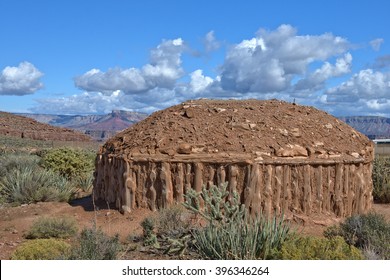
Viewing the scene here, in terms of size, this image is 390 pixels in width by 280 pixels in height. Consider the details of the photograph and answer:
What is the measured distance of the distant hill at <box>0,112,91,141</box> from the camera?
5188 centimetres

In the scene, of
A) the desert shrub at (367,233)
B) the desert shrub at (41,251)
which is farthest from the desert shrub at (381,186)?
the desert shrub at (41,251)

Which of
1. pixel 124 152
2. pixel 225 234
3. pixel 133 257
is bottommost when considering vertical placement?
pixel 133 257

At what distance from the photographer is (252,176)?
32.1 ft

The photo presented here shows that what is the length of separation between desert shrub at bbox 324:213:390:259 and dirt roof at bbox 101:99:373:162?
2165 millimetres

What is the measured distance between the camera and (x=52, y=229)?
8734mm

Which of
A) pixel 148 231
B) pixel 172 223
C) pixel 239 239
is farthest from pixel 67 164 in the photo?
pixel 239 239

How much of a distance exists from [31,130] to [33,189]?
45237mm

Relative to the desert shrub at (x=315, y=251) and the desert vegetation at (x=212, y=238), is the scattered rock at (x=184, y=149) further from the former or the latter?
the desert shrub at (x=315, y=251)

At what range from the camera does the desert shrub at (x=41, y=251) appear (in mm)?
6836

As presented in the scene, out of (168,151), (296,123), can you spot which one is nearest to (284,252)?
(168,151)

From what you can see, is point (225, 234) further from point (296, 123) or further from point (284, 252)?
point (296, 123)

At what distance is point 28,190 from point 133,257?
6.01 metres

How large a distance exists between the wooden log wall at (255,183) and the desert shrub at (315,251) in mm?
3302
